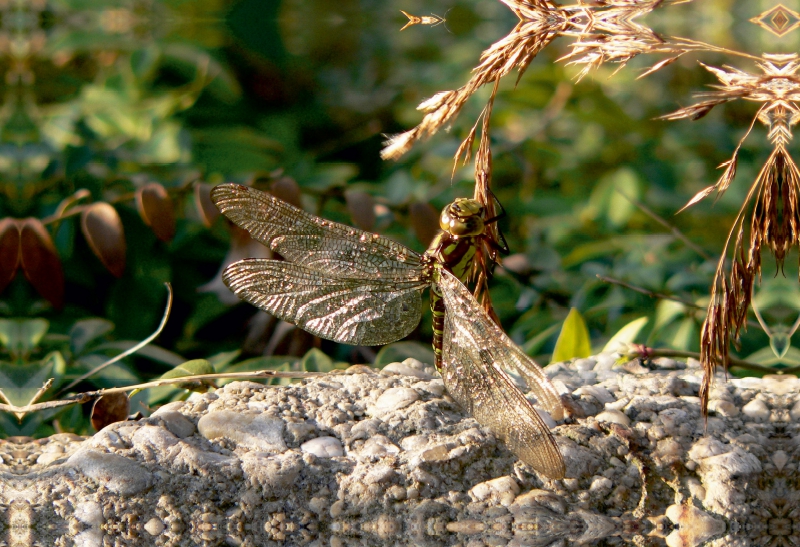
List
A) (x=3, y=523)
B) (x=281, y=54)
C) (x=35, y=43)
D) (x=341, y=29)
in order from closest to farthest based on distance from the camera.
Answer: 1. (x=3, y=523)
2. (x=35, y=43)
3. (x=281, y=54)
4. (x=341, y=29)

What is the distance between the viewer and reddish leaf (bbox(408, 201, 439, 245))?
1.57 meters

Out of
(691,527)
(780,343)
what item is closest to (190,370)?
(691,527)

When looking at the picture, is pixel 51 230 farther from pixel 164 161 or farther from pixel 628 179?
pixel 628 179

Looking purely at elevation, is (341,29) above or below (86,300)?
above

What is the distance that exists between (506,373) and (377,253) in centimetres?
28

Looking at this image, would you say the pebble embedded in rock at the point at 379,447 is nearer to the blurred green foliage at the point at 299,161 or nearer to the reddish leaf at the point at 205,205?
the blurred green foliage at the point at 299,161

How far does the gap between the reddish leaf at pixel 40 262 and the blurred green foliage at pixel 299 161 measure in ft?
0.19

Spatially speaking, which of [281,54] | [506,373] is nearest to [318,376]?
[506,373]

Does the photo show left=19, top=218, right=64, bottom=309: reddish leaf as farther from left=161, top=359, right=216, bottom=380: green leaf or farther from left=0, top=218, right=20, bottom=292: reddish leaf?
left=161, top=359, right=216, bottom=380: green leaf

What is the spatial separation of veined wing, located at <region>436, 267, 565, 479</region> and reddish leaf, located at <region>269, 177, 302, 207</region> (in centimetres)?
58

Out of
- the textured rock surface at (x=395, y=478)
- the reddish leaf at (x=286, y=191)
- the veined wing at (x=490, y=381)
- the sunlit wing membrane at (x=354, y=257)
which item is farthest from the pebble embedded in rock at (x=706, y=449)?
the reddish leaf at (x=286, y=191)

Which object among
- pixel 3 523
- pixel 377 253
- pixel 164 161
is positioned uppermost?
pixel 377 253

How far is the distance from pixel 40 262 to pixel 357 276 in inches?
27.9

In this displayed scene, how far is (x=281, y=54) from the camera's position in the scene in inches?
110
